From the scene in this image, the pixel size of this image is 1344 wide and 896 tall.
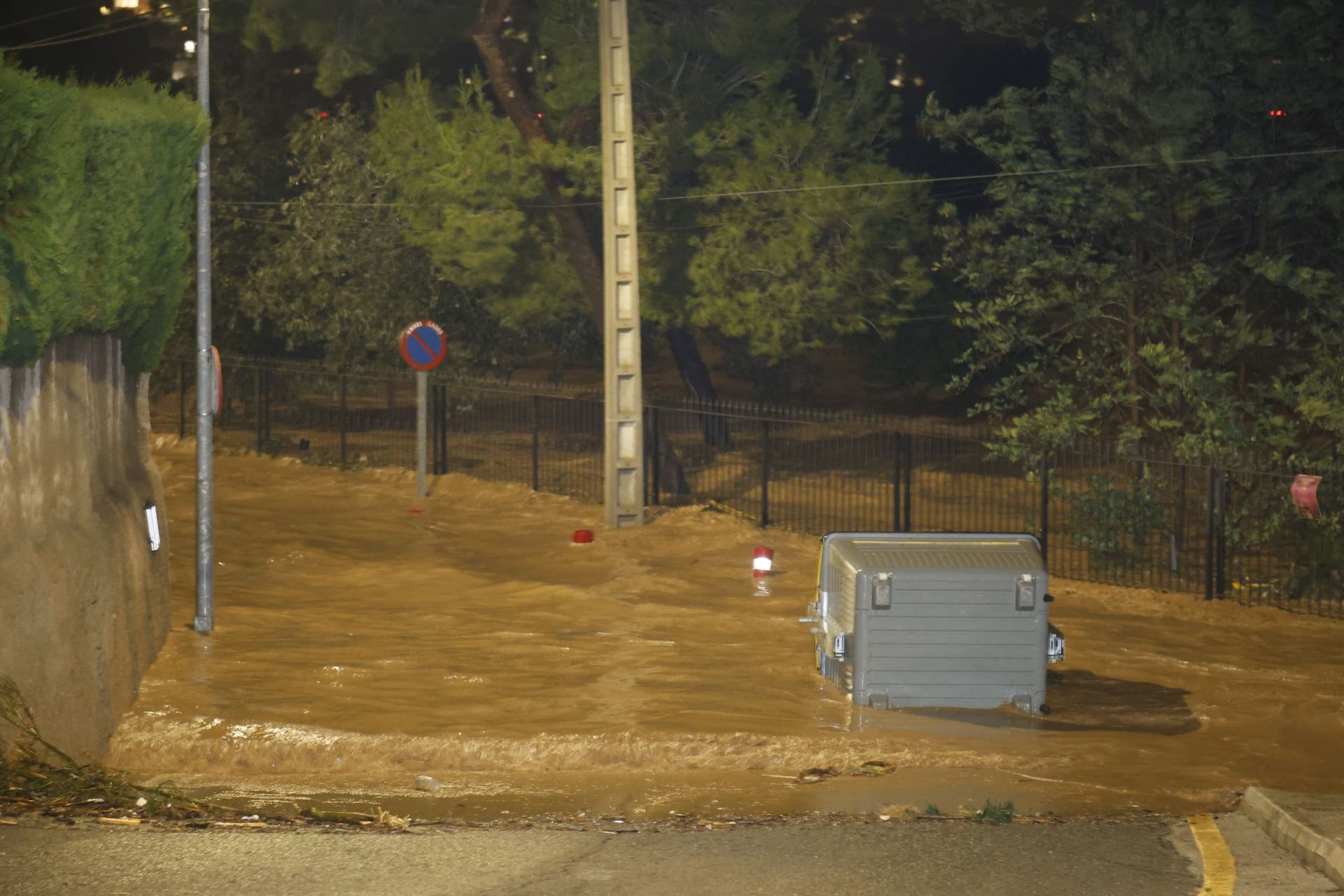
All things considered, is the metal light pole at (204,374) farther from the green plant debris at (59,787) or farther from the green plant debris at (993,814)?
→ the green plant debris at (993,814)

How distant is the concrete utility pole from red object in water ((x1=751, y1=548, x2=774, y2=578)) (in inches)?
131

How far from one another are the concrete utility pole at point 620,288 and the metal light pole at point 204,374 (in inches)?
283

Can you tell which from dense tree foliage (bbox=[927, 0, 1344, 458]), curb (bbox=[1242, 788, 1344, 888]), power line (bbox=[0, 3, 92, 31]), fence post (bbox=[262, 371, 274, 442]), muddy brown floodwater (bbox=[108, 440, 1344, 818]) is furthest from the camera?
power line (bbox=[0, 3, 92, 31])

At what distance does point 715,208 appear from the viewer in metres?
29.0

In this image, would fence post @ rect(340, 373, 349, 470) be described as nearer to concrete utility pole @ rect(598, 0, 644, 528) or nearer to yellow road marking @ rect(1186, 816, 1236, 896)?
concrete utility pole @ rect(598, 0, 644, 528)

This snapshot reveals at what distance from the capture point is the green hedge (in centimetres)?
1000

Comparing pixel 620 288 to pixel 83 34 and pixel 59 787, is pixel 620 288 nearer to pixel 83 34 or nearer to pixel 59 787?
pixel 59 787

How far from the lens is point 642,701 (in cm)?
1253

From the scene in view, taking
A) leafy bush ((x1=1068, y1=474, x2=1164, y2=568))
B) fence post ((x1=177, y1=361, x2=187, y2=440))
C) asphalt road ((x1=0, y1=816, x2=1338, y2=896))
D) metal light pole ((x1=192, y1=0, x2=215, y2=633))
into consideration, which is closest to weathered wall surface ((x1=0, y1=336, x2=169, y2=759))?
metal light pole ((x1=192, y1=0, x2=215, y2=633))

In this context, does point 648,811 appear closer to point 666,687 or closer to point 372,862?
point 372,862

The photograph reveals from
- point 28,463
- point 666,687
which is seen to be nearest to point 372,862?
point 28,463

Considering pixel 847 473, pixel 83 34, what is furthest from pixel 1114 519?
pixel 83 34

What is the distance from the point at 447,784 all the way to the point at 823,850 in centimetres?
312

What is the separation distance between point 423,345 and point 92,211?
1193 cm
